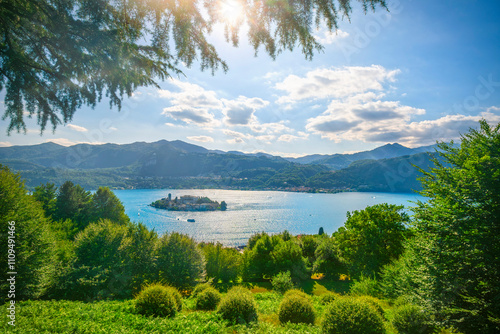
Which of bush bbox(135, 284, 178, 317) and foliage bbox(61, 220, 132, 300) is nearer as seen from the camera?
bush bbox(135, 284, 178, 317)

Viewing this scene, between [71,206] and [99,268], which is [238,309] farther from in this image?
[71,206]

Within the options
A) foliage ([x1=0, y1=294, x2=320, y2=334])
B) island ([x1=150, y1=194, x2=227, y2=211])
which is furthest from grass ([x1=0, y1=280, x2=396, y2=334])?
island ([x1=150, y1=194, x2=227, y2=211])

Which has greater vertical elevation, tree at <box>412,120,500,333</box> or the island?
tree at <box>412,120,500,333</box>

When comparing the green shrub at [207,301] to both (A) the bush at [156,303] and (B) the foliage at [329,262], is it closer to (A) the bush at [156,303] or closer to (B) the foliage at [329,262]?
(A) the bush at [156,303]

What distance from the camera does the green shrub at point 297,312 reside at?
1022 cm

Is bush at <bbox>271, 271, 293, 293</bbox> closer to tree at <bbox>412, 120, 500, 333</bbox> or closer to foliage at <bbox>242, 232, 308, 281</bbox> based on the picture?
foliage at <bbox>242, 232, 308, 281</bbox>

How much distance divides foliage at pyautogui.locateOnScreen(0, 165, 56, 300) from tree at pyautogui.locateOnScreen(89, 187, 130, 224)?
25.3 metres

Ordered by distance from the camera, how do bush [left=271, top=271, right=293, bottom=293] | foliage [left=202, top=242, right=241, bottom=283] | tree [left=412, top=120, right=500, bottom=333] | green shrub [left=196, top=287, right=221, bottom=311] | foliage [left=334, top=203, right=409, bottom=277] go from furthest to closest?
foliage [left=202, top=242, right=241, bottom=283]
foliage [left=334, top=203, right=409, bottom=277]
bush [left=271, top=271, right=293, bottom=293]
green shrub [left=196, top=287, right=221, bottom=311]
tree [left=412, top=120, right=500, bottom=333]

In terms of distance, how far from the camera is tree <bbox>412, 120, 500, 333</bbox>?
7.65 meters

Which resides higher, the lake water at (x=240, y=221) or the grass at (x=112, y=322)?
the grass at (x=112, y=322)

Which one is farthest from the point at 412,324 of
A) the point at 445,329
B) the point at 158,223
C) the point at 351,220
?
the point at 158,223

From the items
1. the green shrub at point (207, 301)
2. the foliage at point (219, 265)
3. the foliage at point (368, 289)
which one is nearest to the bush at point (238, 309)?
the green shrub at point (207, 301)

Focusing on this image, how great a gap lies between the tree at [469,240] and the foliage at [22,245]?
17773 mm

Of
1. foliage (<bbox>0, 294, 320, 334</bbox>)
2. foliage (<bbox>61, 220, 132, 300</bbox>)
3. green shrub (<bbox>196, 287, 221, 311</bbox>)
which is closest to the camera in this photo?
foliage (<bbox>0, 294, 320, 334</bbox>)
